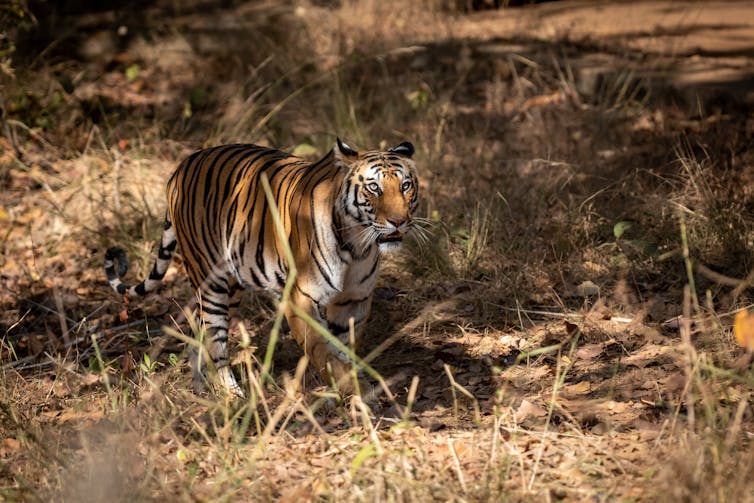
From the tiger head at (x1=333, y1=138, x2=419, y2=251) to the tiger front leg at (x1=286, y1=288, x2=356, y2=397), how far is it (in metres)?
0.37

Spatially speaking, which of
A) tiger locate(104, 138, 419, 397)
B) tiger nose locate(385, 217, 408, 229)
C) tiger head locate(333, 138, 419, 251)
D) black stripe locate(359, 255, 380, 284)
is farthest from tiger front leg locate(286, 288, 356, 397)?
tiger nose locate(385, 217, 408, 229)

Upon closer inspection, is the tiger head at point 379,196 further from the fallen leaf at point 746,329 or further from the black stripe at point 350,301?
the fallen leaf at point 746,329

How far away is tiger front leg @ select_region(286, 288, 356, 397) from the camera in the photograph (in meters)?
4.46

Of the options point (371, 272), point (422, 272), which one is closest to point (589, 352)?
point (371, 272)

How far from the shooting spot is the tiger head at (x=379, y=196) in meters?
4.20

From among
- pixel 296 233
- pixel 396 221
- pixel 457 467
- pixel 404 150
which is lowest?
pixel 457 467

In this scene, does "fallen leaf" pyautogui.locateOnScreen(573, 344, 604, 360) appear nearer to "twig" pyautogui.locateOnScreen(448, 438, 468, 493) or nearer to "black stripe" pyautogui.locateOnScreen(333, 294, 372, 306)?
"black stripe" pyautogui.locateOnScreen(333, 294, 372, 306)

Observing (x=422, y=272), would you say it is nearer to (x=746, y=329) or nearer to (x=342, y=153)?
(x=342, y=153)

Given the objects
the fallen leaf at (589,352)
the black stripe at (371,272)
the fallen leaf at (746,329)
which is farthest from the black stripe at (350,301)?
the fallen leaf at (746,329)

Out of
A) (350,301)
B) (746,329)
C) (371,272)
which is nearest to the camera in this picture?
(746,329)

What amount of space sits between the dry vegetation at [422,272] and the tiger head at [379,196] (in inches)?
25.2

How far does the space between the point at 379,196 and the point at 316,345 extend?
2.50 ft

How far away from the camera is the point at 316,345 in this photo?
4496 mm

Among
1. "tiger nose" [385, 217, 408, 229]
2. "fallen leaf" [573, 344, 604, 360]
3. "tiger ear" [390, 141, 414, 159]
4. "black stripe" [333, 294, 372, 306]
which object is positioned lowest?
"fallen leaf" [573, 344, 604, 360]
